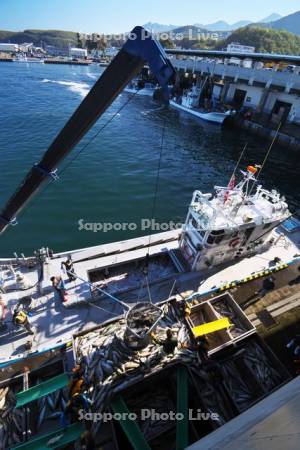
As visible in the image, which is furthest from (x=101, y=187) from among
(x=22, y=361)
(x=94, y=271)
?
(x=22, y=361)

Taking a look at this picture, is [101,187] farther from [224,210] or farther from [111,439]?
[111,439]

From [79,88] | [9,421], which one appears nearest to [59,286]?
[9,421]

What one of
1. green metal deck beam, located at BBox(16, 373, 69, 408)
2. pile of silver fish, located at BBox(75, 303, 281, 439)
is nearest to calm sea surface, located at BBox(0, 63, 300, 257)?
pile of silver fish, located at BBox(75, 303, 281, 439)

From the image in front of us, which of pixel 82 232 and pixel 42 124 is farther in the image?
pixel 42 124

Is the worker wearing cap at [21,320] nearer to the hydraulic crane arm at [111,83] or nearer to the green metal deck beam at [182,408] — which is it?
the hydraulic crane arm at [111,83]

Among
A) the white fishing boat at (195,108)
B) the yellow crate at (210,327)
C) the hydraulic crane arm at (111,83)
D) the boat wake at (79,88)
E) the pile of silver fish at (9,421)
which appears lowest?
the yellow crate at (210,327)

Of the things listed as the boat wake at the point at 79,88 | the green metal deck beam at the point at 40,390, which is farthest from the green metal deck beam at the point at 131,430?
the boat wake at the point at 79,88

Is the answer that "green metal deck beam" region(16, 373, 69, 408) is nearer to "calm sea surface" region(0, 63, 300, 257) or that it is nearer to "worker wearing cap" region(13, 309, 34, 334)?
"worker wearing cap" region(13, 309, 34, 334)
